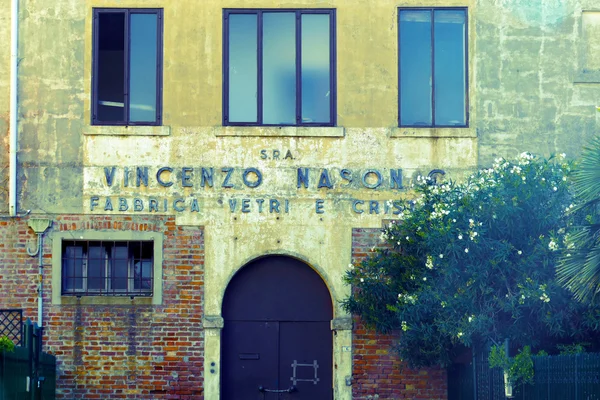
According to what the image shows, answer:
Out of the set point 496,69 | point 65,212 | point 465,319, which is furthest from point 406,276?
point 65,212

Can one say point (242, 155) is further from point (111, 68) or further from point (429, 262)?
point (429, 262)

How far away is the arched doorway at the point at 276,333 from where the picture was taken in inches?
808

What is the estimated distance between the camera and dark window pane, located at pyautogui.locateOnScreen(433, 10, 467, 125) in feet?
68.6

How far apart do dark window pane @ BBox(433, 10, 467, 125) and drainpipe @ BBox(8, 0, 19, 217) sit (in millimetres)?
6903

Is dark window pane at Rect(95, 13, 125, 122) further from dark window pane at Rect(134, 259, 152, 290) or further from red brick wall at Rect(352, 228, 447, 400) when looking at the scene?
red brick wall at Rect(352, 228, 447, 400)

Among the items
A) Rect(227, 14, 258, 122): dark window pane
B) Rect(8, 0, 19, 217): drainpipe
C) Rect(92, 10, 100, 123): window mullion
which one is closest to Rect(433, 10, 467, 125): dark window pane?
Rect(227, 14, 258, 122): dark window pane

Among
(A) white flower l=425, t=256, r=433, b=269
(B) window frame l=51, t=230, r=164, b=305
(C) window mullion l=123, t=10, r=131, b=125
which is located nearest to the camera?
(A) white flower l=425, t=256, r=433, b=269

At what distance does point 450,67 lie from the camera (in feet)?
69.1

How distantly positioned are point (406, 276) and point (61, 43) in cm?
699

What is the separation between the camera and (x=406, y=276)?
61.0 ft

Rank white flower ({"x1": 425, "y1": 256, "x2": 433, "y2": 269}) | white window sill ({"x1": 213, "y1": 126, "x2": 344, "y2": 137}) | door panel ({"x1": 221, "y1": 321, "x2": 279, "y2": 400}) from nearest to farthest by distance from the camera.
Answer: white flower ({"x1": 425, "y1": 256, "x2": 433, "y2": 269}) → door panel ({"x1": 221, "y1": 321, "x2": 279, "y2": 400}) → white window sill ({"x1": 213, "y1": 126, "x2": 344, "y2": 137})

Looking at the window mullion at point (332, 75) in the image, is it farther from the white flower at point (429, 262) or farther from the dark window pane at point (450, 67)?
the white flower at point (429, 262)

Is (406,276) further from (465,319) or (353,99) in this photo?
(353,99)

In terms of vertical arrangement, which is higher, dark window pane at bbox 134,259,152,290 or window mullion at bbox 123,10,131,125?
window mullion at bbox 123,10,131,125
